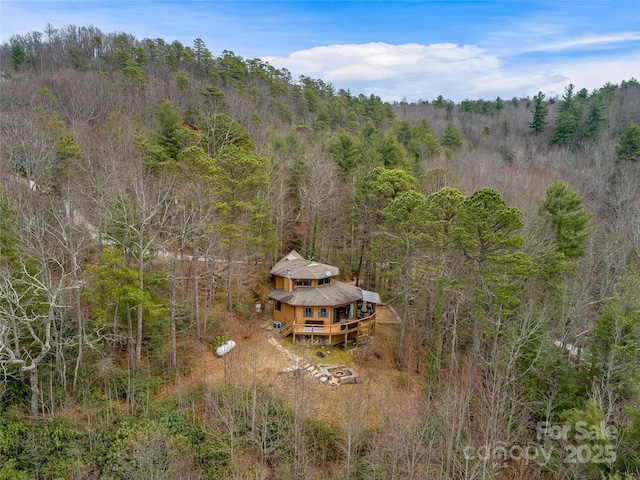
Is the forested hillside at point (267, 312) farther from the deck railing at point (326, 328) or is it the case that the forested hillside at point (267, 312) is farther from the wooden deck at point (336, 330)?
the deck railing at point (326, 328)

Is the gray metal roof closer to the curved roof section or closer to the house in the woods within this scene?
the house in the woods

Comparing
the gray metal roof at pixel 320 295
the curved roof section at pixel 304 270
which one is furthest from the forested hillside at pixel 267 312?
the gray metal roof at pixel 320 295

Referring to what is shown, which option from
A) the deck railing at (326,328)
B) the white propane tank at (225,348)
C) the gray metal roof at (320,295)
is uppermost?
the gray metal roof at (320,295)

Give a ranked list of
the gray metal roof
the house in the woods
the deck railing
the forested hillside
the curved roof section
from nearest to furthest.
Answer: the forested hillside, the deck railing, the house in the woods, the gray metal roof, the curved roof section

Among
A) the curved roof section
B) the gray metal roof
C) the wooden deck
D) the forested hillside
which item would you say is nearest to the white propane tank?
the forested hillside

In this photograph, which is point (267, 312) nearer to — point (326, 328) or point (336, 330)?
point (326, 328)

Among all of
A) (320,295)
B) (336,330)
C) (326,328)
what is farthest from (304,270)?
(336,330)
